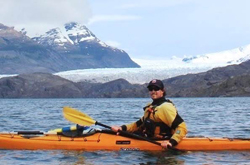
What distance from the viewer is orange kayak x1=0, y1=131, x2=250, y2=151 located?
14.9 m

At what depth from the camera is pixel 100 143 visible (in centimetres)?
1502

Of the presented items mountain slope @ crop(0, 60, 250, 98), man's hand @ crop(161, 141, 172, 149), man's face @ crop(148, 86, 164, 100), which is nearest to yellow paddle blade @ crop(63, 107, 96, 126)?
man's face @ crop(148, 86, 164, 100)

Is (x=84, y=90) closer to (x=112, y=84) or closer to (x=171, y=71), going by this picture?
(x=112, y=84)

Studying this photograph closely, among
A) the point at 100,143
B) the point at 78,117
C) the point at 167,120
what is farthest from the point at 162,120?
the point at 78,117

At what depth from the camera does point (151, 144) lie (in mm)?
14789

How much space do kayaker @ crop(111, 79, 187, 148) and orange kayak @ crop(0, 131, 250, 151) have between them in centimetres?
49

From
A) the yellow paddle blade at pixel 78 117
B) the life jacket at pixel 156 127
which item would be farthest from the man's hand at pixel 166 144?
the yellow paddle blade at pixel 78 117

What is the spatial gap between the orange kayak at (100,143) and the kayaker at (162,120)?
0.49 meters

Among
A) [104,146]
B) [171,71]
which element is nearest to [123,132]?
[104,146]

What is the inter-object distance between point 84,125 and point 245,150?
15.4 ft

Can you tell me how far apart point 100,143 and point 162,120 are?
1.97 metres

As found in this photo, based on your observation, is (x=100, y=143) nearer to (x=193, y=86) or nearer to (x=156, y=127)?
(x=156, y=127)

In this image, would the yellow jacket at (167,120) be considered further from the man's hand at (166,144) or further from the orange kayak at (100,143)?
the orange kayak at (100,143)

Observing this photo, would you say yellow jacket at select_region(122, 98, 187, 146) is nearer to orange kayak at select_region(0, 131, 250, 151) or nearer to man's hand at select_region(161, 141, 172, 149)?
man's hand at select_region(161, 141, 172, 149)
